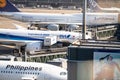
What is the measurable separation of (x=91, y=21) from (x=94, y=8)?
8.89 m

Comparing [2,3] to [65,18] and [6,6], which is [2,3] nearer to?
[6,6]

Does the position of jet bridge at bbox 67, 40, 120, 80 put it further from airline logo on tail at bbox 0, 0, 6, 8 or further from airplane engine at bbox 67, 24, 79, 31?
airline logo on tail at bbox 0, 0, 6, 8

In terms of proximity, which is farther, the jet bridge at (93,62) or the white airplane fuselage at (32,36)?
the white airplane fuselage at (32,36)

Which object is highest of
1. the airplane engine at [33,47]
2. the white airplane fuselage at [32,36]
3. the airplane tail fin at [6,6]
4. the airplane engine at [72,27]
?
the airplane tail fin at [6,6]

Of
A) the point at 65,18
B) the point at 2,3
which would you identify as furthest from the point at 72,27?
the point at 2,3

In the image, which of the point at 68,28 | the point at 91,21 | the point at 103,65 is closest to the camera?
the point at 103,65

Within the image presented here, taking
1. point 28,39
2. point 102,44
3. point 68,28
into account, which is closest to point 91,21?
point 68,28

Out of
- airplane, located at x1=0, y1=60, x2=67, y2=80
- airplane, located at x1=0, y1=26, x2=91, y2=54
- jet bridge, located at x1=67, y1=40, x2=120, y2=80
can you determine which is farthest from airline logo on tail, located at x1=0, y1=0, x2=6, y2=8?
jet bridge, located at x1=67, y1=40, x2=120, y2=80

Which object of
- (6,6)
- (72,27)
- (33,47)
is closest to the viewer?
(33,47)

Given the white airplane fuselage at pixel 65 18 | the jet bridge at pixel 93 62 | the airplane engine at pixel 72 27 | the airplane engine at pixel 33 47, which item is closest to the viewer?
the jet bridge at pixel 93 62

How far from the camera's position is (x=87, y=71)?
688 inches

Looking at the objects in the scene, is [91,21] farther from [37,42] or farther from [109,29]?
[37,42]

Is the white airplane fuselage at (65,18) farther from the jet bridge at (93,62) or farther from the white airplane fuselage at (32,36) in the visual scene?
the jet bridge at (93,62)

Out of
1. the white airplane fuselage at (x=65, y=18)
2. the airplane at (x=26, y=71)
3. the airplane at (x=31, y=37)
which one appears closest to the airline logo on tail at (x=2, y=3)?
the white airplane fuselage at (x=65, y=18)
